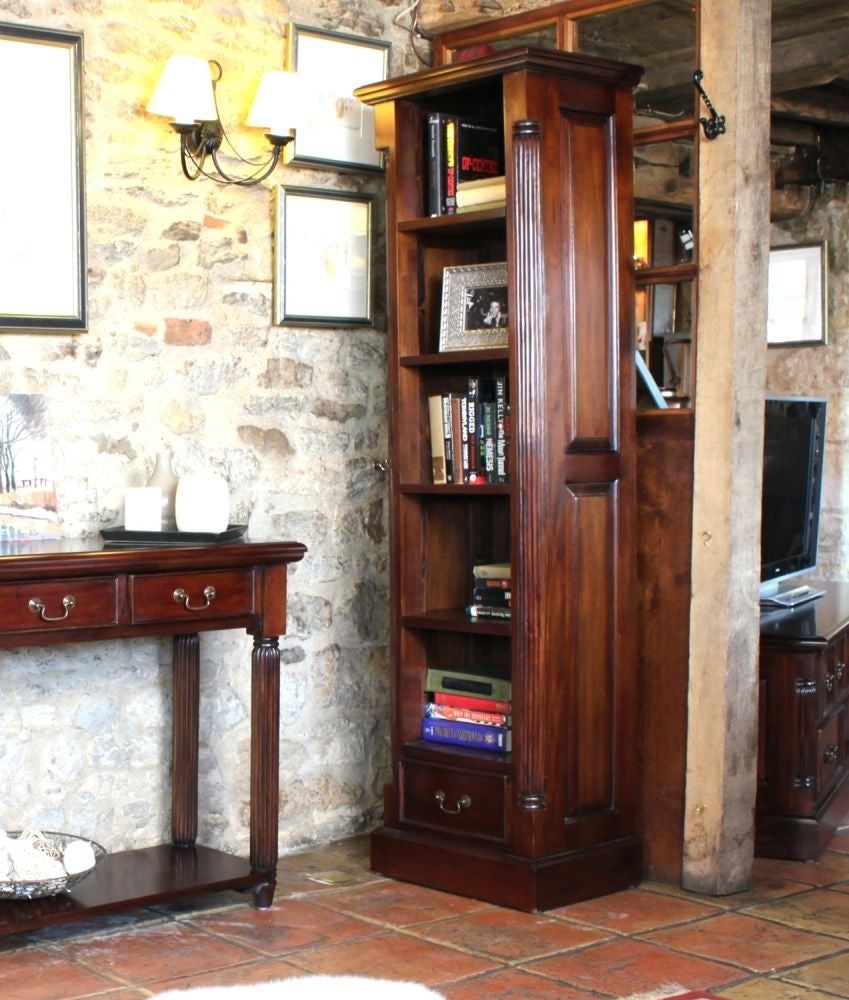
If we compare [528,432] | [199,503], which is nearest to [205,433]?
[199,503]

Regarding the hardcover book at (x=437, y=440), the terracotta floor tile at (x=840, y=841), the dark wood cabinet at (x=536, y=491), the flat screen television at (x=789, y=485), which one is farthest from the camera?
the flat screen television at (x=789, y=485)

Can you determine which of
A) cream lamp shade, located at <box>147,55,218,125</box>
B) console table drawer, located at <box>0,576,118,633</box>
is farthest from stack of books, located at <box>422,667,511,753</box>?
cream lamp shade, located at <box>147,55,218,125</box>

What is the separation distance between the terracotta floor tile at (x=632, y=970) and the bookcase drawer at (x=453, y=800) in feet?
1.79

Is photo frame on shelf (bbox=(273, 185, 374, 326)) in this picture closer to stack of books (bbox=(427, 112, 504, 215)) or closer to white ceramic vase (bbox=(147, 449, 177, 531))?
stack of books (bbox=(427, 112, 504, 215))

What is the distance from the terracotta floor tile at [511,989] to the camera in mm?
3248

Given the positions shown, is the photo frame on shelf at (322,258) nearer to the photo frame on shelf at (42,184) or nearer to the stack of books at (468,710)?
the photo frame on shelf at (42,184)

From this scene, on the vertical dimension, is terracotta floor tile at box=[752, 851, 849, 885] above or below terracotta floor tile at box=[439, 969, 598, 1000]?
below

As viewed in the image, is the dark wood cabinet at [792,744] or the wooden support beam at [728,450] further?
the dark wood cabinet at [792,744]

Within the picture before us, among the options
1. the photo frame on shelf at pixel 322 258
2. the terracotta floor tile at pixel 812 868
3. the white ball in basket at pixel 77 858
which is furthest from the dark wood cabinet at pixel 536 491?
the white ball in basket at pixel 77 858

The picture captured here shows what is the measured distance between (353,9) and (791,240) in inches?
131

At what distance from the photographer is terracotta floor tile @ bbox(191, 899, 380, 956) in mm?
3645

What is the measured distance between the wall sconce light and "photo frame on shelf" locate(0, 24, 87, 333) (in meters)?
0.25

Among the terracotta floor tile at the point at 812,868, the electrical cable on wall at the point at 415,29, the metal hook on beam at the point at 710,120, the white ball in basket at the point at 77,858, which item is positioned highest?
the electrical cable on wall at the point at 415,29

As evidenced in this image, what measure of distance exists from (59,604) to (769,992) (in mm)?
1887
